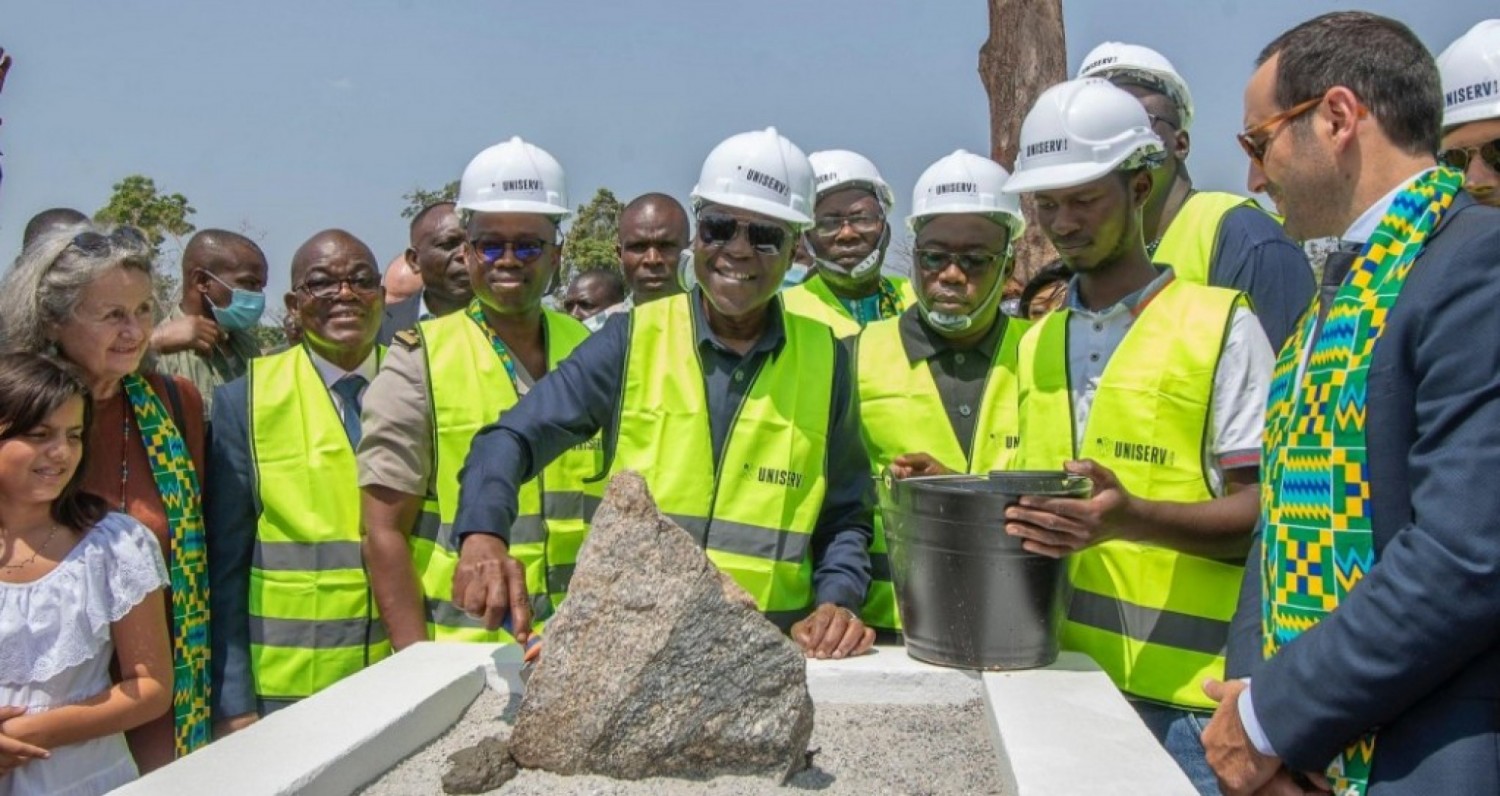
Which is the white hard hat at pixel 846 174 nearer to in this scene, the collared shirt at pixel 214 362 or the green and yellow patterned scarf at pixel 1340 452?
the collared shirt at pixel 214 362

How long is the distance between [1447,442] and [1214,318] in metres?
1.16

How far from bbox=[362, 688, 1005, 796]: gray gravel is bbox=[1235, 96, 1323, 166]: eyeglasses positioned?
1.49m

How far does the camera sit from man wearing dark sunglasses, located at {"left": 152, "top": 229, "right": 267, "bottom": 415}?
5691 mm

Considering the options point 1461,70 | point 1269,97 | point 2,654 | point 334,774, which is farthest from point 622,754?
point 1461,70

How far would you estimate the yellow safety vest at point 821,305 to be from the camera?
551 cm

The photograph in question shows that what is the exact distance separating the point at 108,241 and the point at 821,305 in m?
2.94

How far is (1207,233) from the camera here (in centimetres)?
401

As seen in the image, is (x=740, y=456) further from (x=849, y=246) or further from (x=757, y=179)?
(x=849, y=246)

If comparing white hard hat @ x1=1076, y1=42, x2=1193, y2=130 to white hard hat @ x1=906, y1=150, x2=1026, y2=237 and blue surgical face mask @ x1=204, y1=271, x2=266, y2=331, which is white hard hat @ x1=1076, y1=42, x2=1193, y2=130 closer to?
white hard hat @ x1=906, y1=150, x2=1026, y2=237

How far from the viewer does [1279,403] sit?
2654 millimetres

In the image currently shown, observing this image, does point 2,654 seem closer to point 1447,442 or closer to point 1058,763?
point 1058,763

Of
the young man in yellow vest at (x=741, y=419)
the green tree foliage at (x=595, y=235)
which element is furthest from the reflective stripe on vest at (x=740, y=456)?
the green tree foliage at (x=595, y=235)

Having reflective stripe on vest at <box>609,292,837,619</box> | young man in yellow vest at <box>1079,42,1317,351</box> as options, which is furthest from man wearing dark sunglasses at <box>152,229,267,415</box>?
young man in yellow vest at <box>1079,42,1317,351</box>

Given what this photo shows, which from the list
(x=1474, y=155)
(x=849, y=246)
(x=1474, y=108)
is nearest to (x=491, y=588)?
(x=849, y=246)
